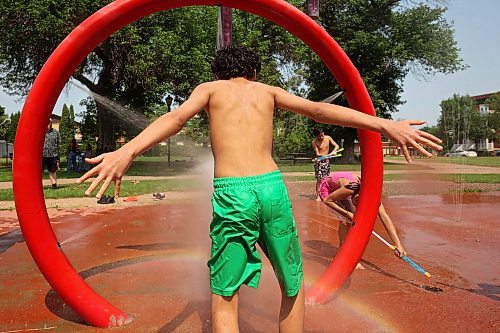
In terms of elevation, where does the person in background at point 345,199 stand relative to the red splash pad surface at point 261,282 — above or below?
above

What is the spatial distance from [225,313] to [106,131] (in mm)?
23151

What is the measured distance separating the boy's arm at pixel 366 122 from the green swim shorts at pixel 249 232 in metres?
0.46

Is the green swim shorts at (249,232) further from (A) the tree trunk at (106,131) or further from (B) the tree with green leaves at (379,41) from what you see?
(B) the tree with green leaves at (379,41)

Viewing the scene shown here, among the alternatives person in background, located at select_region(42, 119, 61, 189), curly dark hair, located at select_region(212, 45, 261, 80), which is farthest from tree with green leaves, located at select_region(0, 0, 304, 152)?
curly dark hair, located at select_region(212, 45, 261, 80)

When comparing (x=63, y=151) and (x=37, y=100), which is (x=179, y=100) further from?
(x=63, y=151)

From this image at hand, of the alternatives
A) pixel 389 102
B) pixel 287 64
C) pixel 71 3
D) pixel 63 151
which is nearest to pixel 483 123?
pixel 389 102

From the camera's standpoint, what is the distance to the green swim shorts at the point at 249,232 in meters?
2.73

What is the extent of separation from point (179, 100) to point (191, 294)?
21654mm

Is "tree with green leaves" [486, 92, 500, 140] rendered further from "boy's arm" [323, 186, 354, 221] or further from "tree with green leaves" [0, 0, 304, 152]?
"boy's arm" [323, 186, 354, 221]

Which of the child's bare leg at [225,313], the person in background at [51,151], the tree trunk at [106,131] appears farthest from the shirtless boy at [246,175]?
the tree trunk at [106,131]

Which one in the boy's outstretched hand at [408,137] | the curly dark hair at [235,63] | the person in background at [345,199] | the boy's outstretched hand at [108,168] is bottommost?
the person in background at [345,199]

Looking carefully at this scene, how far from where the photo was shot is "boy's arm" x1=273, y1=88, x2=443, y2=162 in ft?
8.79

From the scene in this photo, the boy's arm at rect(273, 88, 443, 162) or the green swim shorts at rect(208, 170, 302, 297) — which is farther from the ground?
the boy's arm at rect(273, 88, 443, 162)

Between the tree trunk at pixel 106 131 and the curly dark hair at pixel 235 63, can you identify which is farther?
the tree trunk at pixel 106 131
